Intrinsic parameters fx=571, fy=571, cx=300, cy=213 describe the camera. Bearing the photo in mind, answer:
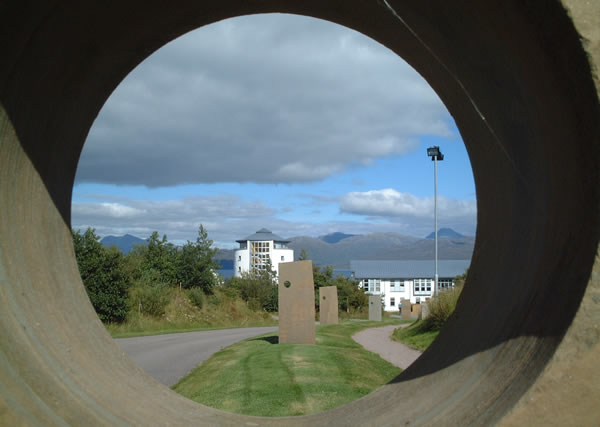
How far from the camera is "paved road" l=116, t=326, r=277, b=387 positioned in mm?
11773

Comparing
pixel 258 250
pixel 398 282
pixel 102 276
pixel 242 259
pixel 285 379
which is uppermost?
pixel 258 250

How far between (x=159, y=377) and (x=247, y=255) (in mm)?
104751

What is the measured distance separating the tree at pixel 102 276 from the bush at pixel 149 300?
1.54 meters

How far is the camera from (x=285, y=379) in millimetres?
9016

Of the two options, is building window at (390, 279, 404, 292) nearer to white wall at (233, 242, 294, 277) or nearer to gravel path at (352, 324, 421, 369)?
white wall at (233, 242, 294, 277)

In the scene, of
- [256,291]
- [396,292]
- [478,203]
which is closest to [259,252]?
[396,292]

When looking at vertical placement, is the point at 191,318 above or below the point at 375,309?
above

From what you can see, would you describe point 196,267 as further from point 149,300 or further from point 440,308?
point 440,308

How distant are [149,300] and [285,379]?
18877 mm

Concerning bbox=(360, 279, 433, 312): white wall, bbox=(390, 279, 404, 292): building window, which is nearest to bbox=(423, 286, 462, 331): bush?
bbox=(360, 279, 433, 312): white wall

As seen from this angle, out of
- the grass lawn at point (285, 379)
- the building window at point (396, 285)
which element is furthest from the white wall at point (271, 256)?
the grass lawn at point (285, 379)

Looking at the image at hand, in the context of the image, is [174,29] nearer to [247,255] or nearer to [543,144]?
[543,144]

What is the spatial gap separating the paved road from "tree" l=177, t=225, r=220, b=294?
13.7 metres

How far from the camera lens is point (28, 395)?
296 centimetres
